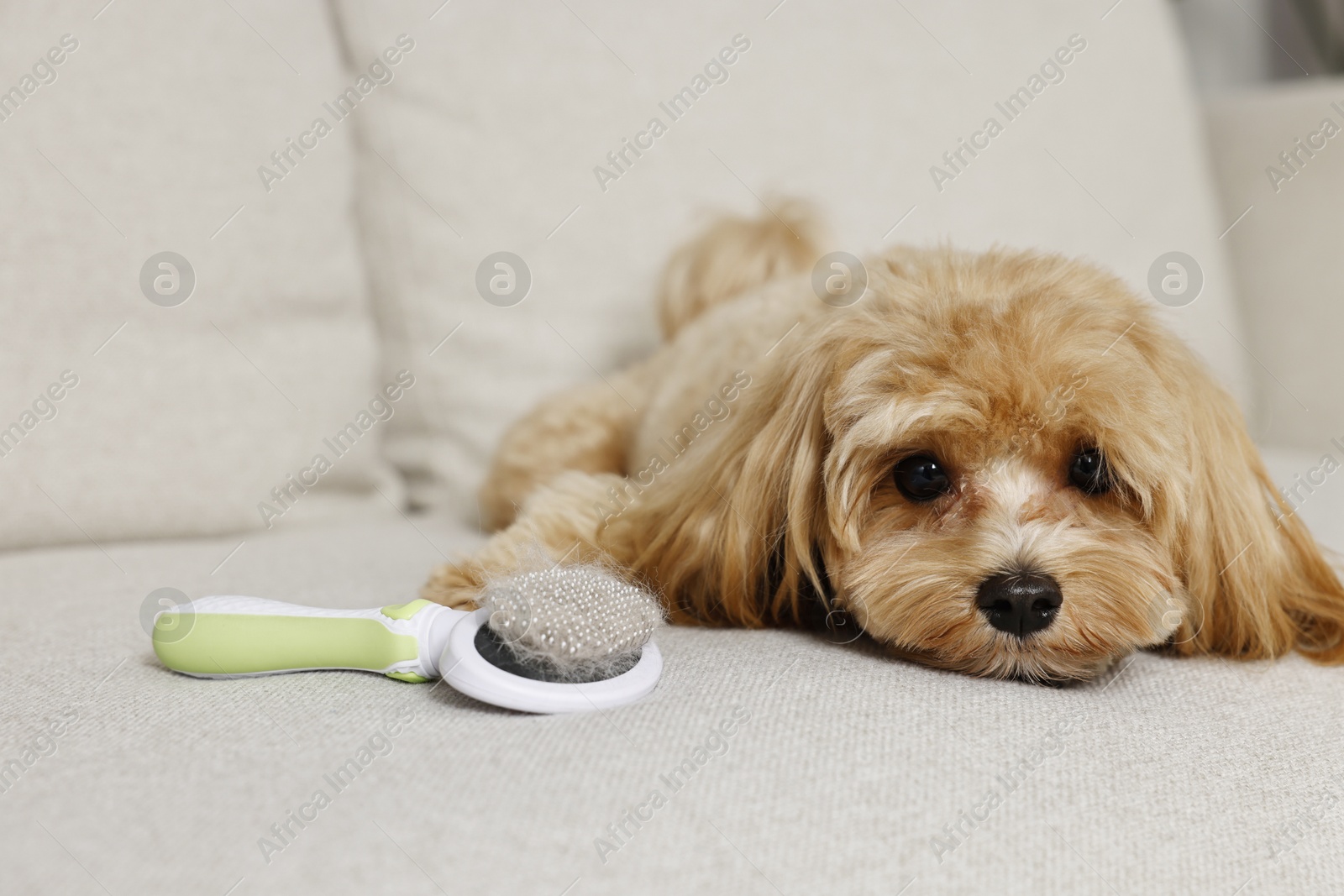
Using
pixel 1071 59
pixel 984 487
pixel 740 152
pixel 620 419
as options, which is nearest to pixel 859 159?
pixel 740 152

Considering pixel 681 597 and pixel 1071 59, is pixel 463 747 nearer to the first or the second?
pixel 681 597

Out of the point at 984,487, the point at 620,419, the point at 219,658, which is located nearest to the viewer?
the point at 219,658

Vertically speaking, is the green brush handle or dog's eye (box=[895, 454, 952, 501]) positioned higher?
the green brush handle

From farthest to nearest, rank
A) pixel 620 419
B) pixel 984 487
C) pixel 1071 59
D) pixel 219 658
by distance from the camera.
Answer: pixel 1071 59 < pixel 620 419 < pixel 984 487 < pixel 219 658

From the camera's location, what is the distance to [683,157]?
235cm

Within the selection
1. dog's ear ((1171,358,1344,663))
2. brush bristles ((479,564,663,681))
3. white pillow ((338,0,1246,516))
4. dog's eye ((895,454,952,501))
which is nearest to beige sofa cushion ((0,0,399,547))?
white pillow ((338,0,1246,516))

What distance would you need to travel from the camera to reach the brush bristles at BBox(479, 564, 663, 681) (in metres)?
0.99

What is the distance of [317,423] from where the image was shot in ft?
6.86

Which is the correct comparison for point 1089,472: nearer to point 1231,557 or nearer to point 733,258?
point 1231,557

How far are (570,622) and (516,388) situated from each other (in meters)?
1.35

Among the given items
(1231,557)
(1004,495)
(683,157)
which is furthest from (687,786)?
(683,157)

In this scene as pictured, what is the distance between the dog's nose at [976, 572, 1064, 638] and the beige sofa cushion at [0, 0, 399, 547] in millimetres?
1474

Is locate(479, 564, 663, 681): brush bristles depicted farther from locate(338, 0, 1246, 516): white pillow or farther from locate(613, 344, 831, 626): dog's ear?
locate(338, 0, 1246, 516): white pillow

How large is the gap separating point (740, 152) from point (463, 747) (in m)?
1.85
